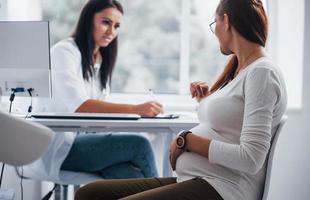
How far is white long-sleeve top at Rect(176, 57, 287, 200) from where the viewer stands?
1153mm

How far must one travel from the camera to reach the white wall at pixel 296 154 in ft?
7.50

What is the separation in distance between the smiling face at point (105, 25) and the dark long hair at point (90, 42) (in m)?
0.02

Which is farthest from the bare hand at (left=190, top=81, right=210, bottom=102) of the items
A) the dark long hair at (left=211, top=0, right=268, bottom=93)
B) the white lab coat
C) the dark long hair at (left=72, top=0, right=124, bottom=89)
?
the dark long hair at (left=72, top=0, right=124, bottom=89)

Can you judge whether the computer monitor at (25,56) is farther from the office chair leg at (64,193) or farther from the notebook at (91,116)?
the office chair leg at (64,193)

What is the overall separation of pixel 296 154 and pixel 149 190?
1.40 m

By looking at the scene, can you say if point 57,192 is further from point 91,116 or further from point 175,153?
point 175,153

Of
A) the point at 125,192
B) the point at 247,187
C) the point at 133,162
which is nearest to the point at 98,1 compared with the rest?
the point at 133,162

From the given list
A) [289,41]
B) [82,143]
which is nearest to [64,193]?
[82,143]

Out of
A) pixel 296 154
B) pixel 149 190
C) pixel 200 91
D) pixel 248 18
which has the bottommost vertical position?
pixel 296 154

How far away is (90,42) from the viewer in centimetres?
219

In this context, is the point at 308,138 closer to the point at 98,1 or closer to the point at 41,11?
the point at 98,1

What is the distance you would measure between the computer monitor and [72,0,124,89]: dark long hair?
0.41m

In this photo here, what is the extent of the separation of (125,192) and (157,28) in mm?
1652

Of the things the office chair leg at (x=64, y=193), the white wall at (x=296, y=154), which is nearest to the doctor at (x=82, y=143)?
the office chair leg at (x=64, y=193)
